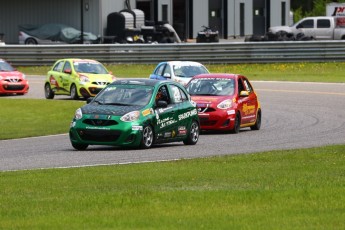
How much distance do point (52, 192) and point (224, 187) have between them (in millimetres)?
2012

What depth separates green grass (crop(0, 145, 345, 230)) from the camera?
34.2ft

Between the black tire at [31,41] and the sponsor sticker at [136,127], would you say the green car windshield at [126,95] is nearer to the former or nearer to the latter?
the sponsor sticker at [136,127]

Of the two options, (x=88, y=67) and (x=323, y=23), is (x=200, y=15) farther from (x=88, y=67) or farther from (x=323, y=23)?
(x=88, y=67)

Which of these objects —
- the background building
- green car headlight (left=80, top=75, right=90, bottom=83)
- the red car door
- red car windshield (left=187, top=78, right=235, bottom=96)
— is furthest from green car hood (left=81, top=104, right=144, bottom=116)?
the background building

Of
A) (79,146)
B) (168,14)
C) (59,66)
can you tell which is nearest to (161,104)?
(79,146)

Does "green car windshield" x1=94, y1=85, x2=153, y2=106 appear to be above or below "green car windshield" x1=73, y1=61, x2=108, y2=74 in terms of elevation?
above

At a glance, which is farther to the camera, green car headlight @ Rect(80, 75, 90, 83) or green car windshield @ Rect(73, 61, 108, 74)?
green car windshield @ Rect(73, 61, 108, 74)

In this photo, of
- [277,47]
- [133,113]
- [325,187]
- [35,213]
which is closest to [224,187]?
[325,187]

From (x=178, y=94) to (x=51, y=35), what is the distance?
46936 millimetres

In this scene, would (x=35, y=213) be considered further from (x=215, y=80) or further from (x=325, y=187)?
(x=215, y=80)

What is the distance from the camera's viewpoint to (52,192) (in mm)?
13227

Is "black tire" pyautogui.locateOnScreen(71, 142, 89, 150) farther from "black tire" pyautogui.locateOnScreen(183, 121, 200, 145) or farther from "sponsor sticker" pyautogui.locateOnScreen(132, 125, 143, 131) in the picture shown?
"black tire" pyautogui.locateOnScreen(183, 121, 200, 145)

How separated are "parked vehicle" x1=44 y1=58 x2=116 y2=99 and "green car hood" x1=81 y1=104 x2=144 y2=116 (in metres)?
15.4

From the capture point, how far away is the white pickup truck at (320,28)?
228 feet
